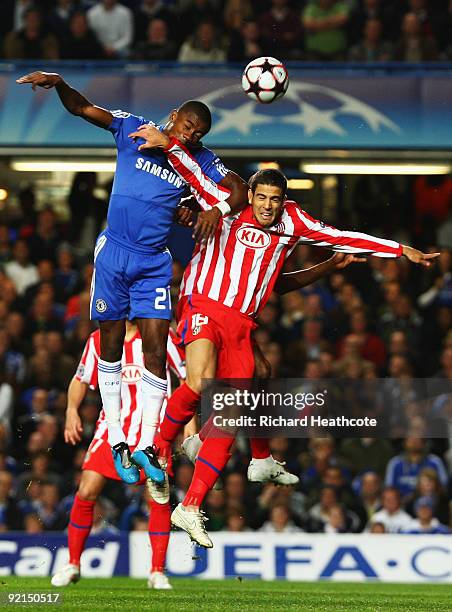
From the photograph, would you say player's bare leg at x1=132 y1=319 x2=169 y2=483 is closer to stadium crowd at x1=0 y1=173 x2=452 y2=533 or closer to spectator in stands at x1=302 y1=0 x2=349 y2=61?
stadium crowd at x1=0 y1=173 x2=452 y2=533

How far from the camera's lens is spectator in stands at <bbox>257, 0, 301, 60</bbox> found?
15.9 metres

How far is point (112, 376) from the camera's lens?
1042 cm

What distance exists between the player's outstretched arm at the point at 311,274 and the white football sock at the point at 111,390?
1.36 meters

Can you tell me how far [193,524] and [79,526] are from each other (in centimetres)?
176

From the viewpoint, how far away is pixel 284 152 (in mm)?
15992

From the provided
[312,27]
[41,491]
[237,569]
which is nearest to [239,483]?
[237,569]

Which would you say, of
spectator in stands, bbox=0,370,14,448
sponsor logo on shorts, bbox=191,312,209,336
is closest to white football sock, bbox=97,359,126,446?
sponsor logo on shorts, bbox=191,312,209,336

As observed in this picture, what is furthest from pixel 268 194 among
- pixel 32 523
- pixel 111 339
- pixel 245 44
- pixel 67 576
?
pixel 245 44

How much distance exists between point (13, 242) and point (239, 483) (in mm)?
3885

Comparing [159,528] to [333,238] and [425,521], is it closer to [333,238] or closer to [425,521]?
[333,238]

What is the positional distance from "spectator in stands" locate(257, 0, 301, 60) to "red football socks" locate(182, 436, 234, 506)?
6.66 meters

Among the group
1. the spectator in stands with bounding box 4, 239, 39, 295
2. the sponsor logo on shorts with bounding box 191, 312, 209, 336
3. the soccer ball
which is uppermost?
the spectator in stands with bounding box 4, 239, 39, 295

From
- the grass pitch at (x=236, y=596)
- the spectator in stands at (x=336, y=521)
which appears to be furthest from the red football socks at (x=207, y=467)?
the spectator in stands at (x=336, y=521)

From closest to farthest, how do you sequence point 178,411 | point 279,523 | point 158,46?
1. point 178,411
2. point 279,523
3. point 158,46
